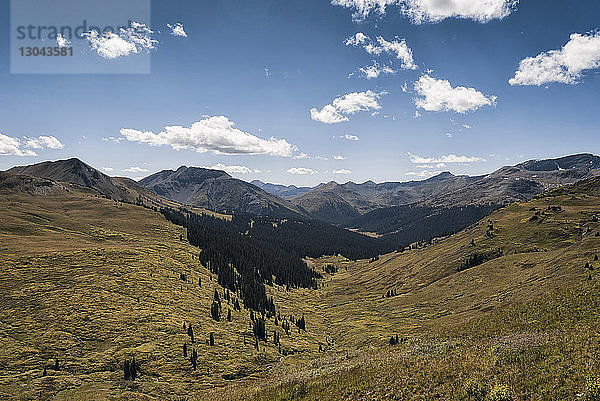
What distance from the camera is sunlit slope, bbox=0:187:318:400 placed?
47.7 metres

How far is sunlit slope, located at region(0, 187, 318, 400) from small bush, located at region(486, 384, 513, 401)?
160 ft

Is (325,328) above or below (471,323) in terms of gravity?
below

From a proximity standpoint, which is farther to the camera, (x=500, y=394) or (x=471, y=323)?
(x=471, y=323)

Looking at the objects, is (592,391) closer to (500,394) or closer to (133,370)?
(500,394)

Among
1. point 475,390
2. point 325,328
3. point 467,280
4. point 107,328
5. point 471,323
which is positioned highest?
point 475,390

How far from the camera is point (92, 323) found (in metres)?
63.8

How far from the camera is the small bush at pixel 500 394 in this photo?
1747 centimetres

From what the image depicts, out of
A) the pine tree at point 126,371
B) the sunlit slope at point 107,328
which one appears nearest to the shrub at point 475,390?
the sunlit slope at point 107,328

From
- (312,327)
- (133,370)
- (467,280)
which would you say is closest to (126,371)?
(133,370)

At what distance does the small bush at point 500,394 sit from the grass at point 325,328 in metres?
0.11

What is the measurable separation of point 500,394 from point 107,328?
74195mm

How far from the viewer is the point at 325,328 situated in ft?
338

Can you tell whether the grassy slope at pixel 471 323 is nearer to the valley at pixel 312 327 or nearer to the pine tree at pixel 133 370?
the valley at pixel 312 327

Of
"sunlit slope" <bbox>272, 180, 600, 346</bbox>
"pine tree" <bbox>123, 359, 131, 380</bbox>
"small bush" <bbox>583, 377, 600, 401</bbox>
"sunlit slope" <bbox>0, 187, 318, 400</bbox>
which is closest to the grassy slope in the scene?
"sunlit slope" <bbox>272, 180, 600, 346</bbox>
